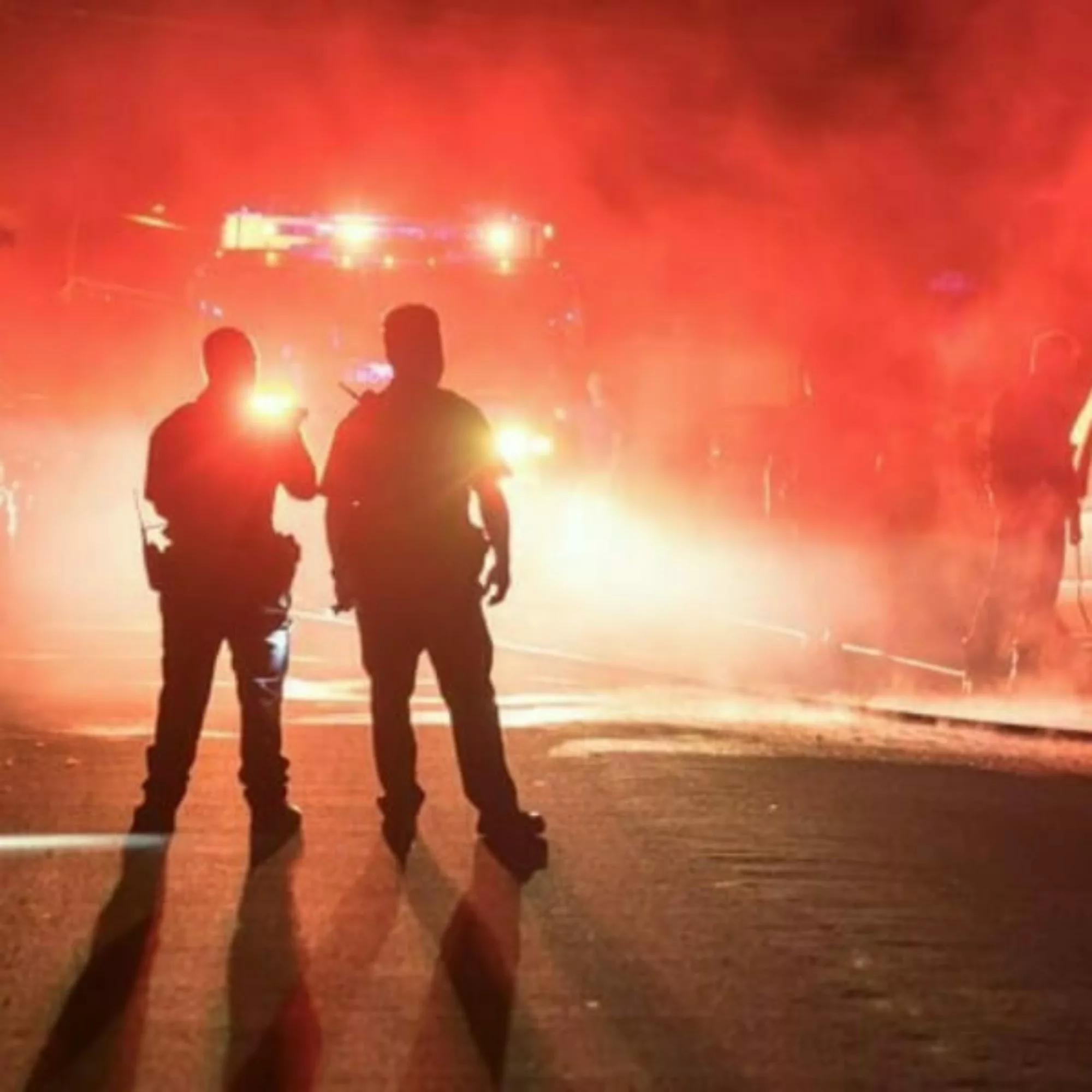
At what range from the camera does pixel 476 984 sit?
6172 mm

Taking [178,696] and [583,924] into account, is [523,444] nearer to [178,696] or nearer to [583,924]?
[178,696]

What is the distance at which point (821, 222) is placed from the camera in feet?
84.7

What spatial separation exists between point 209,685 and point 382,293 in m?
13.3

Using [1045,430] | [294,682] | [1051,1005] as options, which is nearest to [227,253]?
[294,682]

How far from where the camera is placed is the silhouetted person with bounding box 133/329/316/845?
8.11m

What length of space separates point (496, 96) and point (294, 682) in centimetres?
1230

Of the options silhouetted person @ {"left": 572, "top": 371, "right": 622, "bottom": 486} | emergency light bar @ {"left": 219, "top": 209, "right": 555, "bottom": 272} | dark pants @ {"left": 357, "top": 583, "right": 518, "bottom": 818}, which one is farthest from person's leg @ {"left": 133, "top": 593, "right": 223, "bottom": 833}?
silhouetted person @ {"left": 572, "top": 371, "right": 622, "bottom": 486}

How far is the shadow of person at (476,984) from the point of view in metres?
5.43

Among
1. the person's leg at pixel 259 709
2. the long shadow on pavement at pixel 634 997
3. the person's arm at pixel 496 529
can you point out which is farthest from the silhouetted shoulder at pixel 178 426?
the long shadow on pavement at pixel 634 997

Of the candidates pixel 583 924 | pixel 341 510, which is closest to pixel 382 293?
pixel 341 510

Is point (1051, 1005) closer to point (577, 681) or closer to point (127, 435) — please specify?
point (577, 681)

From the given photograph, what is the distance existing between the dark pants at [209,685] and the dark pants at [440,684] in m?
0.40

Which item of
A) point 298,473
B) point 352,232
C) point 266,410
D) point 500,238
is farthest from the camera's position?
point 500,238

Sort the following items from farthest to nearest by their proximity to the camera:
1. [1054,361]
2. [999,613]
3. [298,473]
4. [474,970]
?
1. [999,613]
2. [1054,361]
3. [298,473]
4. [474,970]
